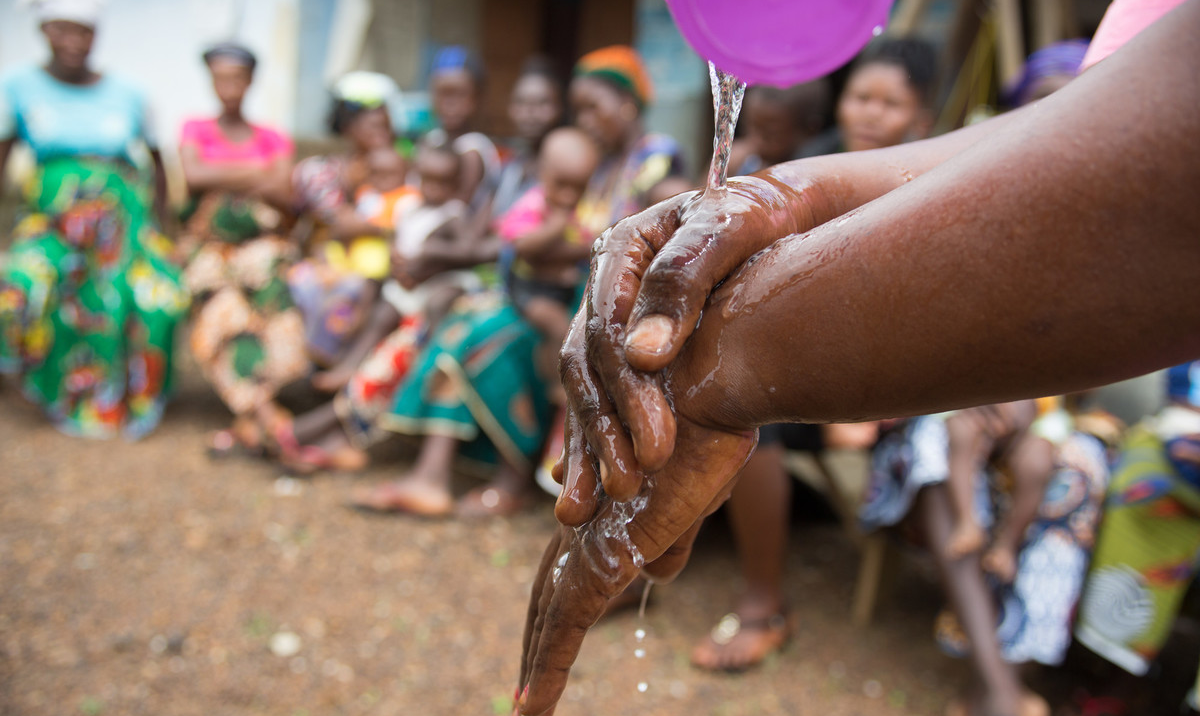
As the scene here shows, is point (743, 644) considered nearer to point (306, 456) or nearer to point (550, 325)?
point (550, 325)

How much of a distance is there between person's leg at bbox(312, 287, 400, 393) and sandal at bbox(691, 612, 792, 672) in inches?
90.8

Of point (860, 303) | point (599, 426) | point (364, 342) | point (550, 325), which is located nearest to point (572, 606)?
point (599, 426)

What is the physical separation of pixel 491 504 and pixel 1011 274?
10.3 feet

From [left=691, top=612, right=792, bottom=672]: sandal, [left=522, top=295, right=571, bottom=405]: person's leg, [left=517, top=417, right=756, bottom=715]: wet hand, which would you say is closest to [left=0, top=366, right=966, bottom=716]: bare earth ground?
[left=691, top=612, right=792, bottom=672]: sandal

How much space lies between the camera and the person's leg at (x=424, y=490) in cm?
354

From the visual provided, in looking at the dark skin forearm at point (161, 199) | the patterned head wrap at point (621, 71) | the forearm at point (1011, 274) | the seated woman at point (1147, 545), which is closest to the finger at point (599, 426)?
the forearm at point (1011, 274)

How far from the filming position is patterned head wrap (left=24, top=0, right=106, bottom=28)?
13.7 feet

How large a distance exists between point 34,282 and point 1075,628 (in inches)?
186

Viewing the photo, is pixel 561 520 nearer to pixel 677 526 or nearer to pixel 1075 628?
pixel 677 526

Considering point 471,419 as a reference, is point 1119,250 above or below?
above

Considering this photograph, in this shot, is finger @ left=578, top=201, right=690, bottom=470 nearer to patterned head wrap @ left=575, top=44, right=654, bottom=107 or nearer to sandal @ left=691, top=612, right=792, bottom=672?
sandal @ left=691, top=612, right=792, bottom=672

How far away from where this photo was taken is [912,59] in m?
3.03

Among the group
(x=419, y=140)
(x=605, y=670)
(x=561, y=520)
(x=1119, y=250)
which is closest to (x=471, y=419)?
(x=605, y=670)

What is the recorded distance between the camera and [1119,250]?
681 mm
